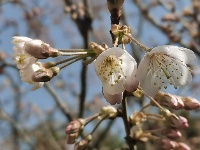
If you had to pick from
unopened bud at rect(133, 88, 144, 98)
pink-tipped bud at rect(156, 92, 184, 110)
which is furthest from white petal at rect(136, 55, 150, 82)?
pink-tipped bud at rect(156, 92, 184, 110)

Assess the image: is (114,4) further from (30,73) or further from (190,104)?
(190,104)

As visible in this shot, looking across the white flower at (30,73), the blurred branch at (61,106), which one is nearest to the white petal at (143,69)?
the white flower at (30,73)

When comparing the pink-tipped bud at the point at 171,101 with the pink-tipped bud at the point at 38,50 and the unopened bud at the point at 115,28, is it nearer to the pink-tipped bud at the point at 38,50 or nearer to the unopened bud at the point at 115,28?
the unopened bud at the point at 115,28

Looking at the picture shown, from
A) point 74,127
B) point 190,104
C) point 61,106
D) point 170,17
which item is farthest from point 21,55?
point 170,17

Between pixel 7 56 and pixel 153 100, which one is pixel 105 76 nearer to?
pixel 153 100

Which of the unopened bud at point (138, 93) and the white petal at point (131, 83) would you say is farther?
the unopened bud at point (138, 93)

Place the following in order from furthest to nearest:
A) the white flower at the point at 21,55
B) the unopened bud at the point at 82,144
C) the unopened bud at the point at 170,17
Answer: the unopened bud at the point at 170,17, the unopened bud at the point at 82,144, the white flower at the point at 21,55
